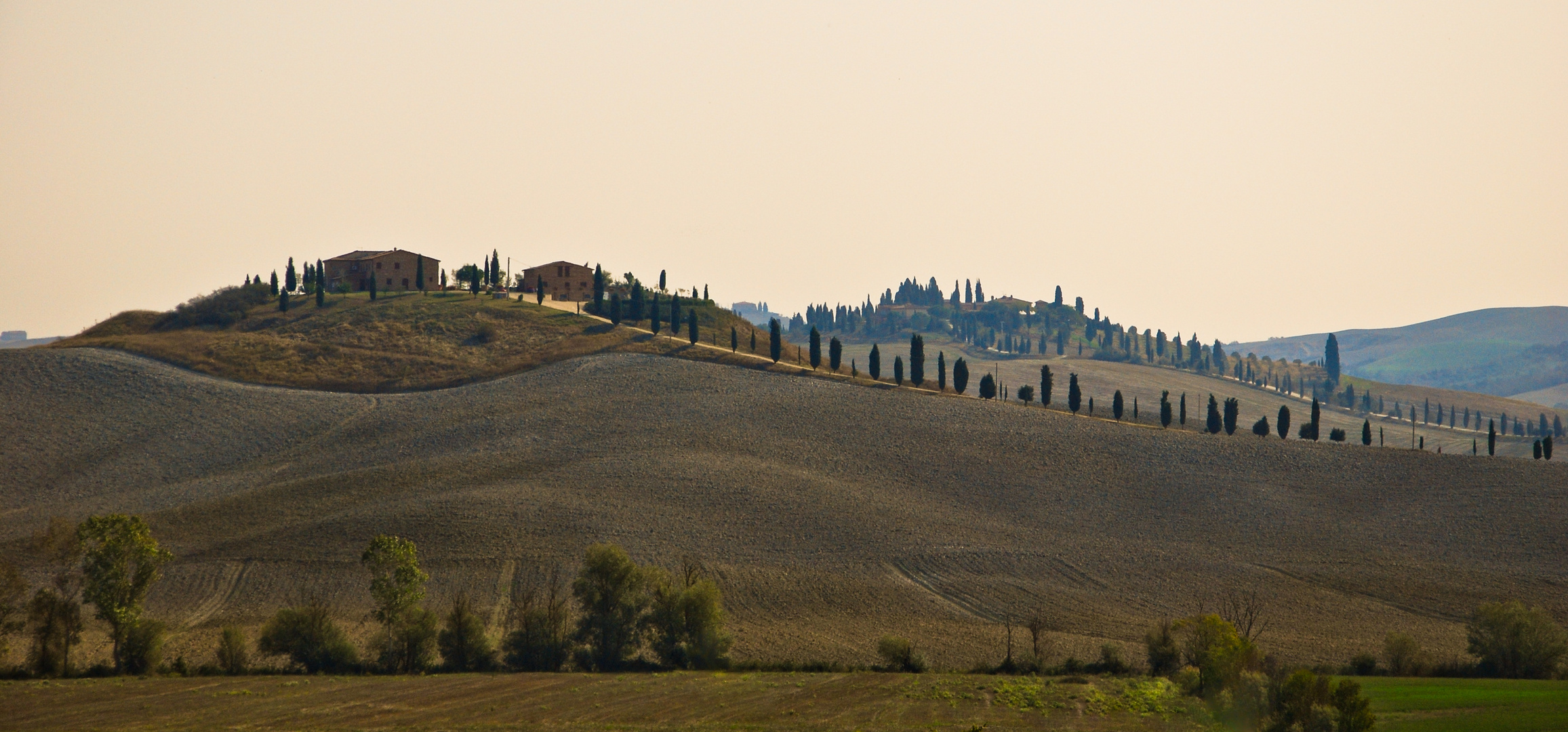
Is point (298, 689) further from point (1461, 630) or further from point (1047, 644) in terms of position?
point (1461, 630)

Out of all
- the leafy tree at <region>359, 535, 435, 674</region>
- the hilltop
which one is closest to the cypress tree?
the hilltop

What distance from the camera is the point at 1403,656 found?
49781 millimetres

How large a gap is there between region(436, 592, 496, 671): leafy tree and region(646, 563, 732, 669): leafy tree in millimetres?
7114

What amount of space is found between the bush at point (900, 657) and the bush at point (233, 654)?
25.5 meters

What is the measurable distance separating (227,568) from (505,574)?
612 inches

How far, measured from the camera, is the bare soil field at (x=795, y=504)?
Answer: 200 feet

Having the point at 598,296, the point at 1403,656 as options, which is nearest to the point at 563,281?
the point at 598,296

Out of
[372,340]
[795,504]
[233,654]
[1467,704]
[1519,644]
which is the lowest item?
[1467,704]

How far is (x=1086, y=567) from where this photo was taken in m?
68.8

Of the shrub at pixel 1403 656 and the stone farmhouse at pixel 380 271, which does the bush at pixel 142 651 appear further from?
the stone farmhouse at pixel 380 271

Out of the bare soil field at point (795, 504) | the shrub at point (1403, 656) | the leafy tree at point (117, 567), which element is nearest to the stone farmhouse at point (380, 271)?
the bare soil field at point (795, 504)

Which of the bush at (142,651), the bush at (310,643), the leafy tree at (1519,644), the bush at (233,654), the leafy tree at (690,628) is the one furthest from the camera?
the leafy tree at (1519,644)

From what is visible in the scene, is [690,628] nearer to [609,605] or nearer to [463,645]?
[609,605]

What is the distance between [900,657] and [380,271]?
388 feet
